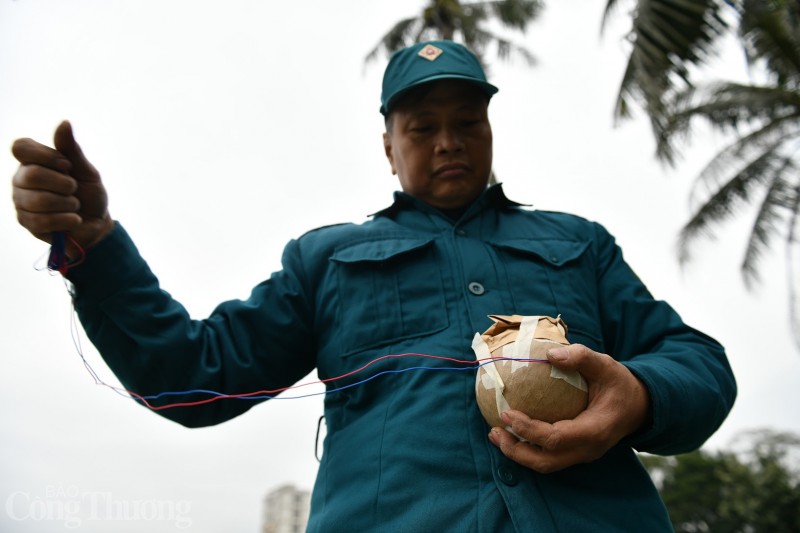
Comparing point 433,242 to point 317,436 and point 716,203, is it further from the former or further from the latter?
point 716,203

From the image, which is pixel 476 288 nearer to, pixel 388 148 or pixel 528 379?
pixel 528 379

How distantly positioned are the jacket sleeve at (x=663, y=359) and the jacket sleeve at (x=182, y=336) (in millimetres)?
899

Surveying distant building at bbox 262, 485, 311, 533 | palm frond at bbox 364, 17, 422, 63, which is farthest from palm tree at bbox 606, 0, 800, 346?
distant building at bbox 262, 485, 311, 533

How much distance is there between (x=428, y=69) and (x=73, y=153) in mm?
1055

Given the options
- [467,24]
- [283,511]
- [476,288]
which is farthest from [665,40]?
[283,511]

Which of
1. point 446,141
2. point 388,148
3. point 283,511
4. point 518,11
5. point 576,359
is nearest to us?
point 576,359

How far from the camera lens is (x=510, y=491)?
4.44ft

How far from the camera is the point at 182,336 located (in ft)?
5.30

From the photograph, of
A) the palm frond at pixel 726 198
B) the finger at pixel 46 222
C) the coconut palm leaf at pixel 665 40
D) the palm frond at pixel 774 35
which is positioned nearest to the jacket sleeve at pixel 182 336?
the finger at pixel 46 222

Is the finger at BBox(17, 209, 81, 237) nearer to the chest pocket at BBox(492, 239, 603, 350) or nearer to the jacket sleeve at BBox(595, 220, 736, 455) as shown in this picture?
the chest pocket at BBox(492, 239, 603, 350)

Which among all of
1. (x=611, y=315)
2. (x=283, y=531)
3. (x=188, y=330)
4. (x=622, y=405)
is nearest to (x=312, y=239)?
(x=188, y=330)

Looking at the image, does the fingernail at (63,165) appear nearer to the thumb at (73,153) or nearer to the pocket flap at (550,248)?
the thumb at (73,153)

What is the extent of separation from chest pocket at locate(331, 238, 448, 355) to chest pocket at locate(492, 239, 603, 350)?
219 millimetres

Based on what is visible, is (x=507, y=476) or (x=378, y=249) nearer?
(x=507, y=476)
